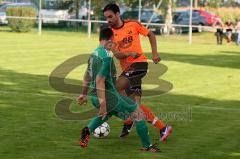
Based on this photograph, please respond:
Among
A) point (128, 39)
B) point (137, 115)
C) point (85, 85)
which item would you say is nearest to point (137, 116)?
point (137, 115)

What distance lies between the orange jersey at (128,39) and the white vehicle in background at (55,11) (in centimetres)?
4340

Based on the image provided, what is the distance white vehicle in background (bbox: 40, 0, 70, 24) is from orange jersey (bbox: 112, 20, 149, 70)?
4340 cm

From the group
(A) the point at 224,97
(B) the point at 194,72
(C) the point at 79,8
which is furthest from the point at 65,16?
(A) the point at 224,97

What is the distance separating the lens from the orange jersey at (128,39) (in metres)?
10.3

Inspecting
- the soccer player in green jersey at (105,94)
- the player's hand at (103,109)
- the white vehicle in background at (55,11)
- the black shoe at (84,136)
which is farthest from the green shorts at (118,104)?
the white vehicle in background at (55,11)

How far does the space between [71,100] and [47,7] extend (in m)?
41.6

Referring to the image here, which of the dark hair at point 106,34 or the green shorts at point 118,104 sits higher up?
the dark hair at point 106,34

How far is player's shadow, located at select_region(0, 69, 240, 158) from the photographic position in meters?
9.88

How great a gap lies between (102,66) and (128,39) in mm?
1275

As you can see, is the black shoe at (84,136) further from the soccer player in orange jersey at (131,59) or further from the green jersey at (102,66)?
the soccer player in orange jersey at (131,59)

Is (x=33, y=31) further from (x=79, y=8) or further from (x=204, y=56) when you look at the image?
(x=204, y=56)

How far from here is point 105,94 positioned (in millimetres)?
9547

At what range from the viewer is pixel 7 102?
14.5m

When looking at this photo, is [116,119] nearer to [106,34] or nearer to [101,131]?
[101,131]
